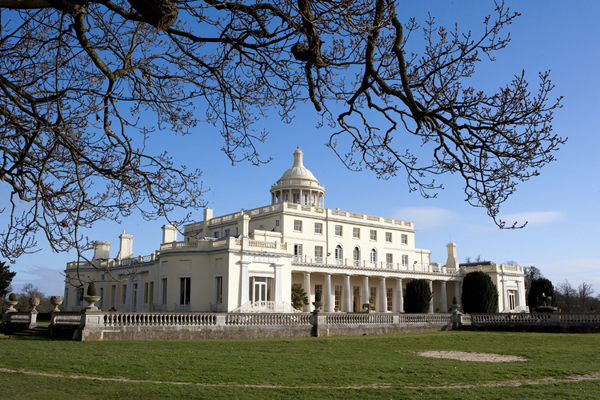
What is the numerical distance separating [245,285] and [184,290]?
13.9ft

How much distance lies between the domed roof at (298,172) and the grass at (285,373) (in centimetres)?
3981

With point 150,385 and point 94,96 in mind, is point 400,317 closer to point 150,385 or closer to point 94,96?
point 150,385

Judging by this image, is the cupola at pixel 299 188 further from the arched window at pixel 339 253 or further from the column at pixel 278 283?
the column at pixel 278 283

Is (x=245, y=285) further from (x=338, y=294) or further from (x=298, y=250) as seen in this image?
(x=338, y=294)

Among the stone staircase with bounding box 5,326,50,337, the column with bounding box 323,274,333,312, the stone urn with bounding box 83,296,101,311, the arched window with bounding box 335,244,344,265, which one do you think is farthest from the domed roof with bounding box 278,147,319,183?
the stone urn with bounding box 83,296,101,311

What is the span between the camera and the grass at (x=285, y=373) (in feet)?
30.8

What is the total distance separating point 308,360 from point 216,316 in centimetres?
1042

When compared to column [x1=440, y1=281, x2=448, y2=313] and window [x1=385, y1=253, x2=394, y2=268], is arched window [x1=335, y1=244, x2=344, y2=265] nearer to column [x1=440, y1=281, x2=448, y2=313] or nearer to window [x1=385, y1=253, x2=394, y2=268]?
window [x1=385, y1=253, x2=394, y2=268]

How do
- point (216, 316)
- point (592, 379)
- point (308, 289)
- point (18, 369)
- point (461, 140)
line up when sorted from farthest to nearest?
point (308, 289)
point (216, 316)
point (18, 369)
point (592, 379)
point (461, 140)

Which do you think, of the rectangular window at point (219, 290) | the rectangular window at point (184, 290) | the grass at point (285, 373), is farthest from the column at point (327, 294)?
the grass at point (285, 373)

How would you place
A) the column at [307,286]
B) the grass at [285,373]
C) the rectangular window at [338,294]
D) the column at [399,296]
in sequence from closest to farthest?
the grass at [285,373] < the column at [307,286] < the rectangular window at [338,294] < the column at [399,296]

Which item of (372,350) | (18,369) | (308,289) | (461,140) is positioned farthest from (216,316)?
(308,289)

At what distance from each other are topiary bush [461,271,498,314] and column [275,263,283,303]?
19267 millimetres

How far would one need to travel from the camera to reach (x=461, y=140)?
6.43 metres
